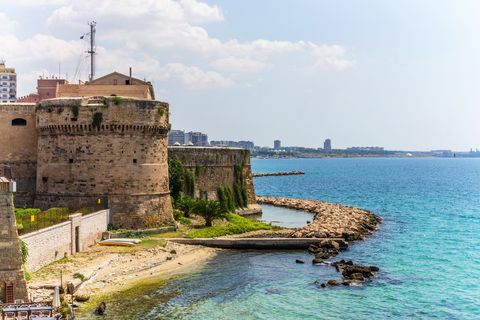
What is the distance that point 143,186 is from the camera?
3800 centimetres

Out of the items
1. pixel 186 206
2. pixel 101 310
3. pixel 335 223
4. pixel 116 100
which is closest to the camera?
pixel 101 310

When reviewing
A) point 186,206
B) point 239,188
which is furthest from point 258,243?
point 239,188

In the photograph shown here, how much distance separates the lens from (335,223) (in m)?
47.4

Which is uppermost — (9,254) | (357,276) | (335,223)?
(9,254)

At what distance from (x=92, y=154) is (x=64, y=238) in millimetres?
8326

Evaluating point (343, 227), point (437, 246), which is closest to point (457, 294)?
point (437, 246)

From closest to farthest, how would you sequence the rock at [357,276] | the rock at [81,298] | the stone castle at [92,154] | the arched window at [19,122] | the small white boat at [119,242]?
the rock at [81,298], the rock at [357,276], the small white boat at [119,242], the stone castle at [92,154], the arched window at [19,122]

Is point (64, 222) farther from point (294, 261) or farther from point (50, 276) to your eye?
point (294, 261)

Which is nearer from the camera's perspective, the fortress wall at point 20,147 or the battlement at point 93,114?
the battlement at point 93,114

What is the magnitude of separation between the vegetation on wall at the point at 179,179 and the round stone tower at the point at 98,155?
7.32 m

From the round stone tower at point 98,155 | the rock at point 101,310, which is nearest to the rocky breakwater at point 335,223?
the round stone tower at point 98,155

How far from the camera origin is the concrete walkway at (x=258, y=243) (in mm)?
37344

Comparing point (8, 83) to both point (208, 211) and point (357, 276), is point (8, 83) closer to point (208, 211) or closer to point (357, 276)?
point (208, 211)

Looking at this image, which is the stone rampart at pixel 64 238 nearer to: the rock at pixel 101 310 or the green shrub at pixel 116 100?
the rock at pixel 101 310
